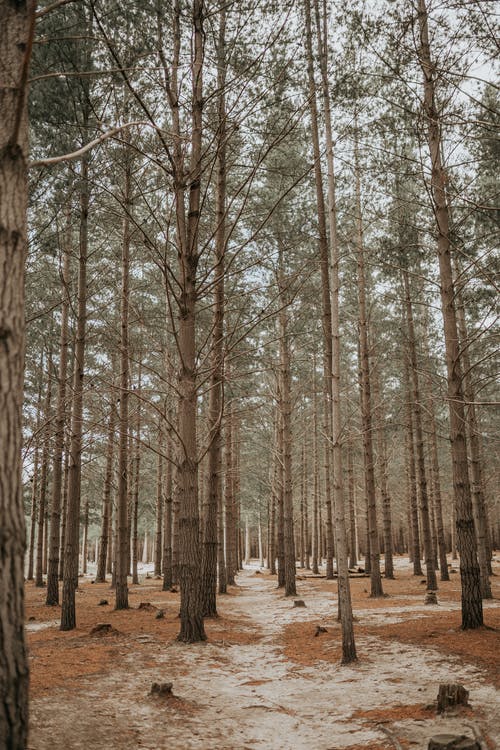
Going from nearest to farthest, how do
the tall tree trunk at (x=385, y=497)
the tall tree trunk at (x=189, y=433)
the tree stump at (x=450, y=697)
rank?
the tree stump at (x=450, y=697), the tall tree trunk at (x=189, y=433), the tall tree trunk at (x=385, y=497)

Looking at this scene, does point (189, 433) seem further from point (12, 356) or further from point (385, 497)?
point (385, 497)

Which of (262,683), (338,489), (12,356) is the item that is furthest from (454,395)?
(12,356)

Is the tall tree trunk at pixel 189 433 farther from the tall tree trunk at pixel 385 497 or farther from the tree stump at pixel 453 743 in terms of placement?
the tall tree trunk at pixel 385 497

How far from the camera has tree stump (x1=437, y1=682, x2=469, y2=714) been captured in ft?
14.9

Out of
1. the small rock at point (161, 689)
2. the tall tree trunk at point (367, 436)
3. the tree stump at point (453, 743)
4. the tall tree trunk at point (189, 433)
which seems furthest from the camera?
the tall tree trunk at point (367, 436)

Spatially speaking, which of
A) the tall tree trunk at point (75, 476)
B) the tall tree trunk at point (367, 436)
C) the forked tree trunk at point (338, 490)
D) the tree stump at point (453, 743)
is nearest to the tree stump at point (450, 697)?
the tree stump at point (453, 743)

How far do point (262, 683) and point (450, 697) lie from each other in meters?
2.31

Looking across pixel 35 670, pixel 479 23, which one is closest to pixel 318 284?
pixel 479 23

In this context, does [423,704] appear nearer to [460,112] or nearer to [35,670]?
[35,670]

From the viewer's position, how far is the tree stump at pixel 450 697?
4.55 metres

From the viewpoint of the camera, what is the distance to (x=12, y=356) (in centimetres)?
276

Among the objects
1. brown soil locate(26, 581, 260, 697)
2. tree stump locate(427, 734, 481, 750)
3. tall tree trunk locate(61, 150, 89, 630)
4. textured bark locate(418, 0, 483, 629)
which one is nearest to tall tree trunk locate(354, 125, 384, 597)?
textured bark locate(418, 0, 483, 629)

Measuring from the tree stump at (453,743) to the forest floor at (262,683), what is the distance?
0.42m

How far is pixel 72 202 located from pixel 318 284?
9.28 meters
